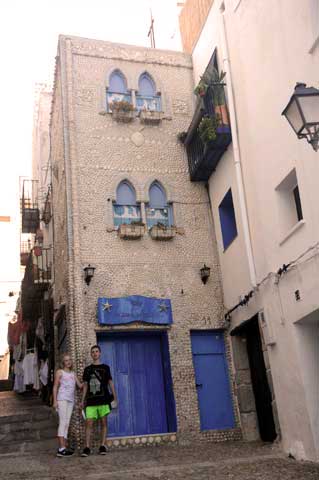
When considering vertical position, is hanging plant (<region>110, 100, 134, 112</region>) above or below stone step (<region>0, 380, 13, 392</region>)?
above

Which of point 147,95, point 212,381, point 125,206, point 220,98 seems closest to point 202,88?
point 220,98

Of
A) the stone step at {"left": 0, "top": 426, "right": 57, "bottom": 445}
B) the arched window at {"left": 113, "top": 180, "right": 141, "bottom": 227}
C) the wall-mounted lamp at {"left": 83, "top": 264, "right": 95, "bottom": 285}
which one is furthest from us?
the arched window at {"left": 113, "top": 180, "right": 141, "bottom": 227}

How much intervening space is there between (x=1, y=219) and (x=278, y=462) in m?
29.9

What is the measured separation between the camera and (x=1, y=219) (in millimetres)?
36281

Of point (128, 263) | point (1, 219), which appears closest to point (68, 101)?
point (128, 263)

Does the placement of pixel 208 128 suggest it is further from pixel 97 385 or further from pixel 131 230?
pixel 97 385

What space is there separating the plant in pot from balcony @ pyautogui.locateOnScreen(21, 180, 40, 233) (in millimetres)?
9994

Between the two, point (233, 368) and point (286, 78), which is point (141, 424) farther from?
point (286, 78)

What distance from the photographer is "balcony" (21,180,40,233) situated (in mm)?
21172

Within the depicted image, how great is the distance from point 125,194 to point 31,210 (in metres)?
8.24

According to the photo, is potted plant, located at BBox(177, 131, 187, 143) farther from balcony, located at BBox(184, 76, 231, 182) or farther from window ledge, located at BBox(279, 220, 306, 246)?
window ledge, located at BBox(279, 220, 306, 246)

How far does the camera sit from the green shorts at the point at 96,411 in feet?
35.5

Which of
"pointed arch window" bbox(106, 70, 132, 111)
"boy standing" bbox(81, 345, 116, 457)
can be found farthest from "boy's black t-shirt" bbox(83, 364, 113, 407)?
"pointed arch window" bbox(106, 70, 132, 111)

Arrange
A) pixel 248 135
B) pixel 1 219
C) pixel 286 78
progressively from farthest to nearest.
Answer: pixel 1 219 → pixel 248 135 → pixel 286 78
